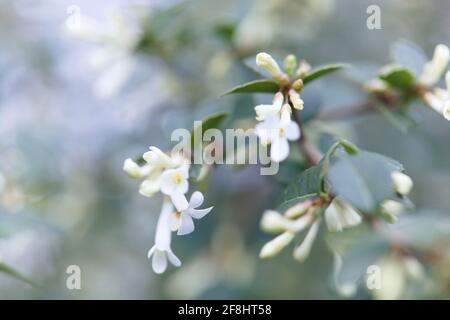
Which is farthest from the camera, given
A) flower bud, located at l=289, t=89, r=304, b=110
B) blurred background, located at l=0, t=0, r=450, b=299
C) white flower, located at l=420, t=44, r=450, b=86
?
blurred background, located at l=0, t=0, r=450, b=299

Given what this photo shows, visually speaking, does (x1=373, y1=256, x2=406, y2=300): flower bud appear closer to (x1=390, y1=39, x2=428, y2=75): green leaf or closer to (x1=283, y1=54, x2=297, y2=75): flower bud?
(x1=390, y1=39, x2=428, y2=75): green leaf

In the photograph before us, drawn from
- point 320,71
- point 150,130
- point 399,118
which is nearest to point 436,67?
point 399,118

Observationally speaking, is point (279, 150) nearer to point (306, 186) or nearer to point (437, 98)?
point (306, 186)

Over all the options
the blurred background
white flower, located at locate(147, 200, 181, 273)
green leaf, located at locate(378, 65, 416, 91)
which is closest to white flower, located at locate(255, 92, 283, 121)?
white flower, located at locate(147, 200, 181, 273)

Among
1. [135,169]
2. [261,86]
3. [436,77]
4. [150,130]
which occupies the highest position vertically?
[150,130]

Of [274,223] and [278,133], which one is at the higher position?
[278,133]
